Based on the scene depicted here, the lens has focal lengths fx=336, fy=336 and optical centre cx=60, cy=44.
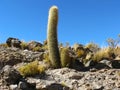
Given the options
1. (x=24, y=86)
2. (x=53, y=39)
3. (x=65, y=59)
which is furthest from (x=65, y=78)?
(x=53, y=39)

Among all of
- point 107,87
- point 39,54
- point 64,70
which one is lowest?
point 107,87

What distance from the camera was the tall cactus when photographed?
1234 centimetres

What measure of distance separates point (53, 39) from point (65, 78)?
2.03 m

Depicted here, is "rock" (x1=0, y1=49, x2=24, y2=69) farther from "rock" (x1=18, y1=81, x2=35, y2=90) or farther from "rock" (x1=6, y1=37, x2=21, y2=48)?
"rock" (x1=18, y1=81, x2=35, y2=90)

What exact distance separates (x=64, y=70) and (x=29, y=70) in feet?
4.39

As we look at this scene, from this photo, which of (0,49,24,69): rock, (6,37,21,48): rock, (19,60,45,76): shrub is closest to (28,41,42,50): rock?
(6,37,21,48): rock

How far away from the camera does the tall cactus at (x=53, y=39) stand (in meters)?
12.3

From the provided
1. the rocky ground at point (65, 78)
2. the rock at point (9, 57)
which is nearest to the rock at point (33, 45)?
the rock at point (9, 57)

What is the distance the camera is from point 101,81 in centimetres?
1077

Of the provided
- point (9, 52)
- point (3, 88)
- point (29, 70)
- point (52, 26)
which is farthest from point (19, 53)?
point (3, 88)

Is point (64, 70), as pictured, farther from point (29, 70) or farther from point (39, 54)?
point (39, 54)

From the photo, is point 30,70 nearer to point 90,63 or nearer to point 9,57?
point 9,57

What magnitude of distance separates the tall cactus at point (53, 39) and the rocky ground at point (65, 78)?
400 mm

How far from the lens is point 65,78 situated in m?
11.0
